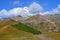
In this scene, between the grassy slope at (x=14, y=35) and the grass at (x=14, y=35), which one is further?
the grassy slope at (x=14, y=35)

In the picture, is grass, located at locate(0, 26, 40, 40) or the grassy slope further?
the grassy slope
